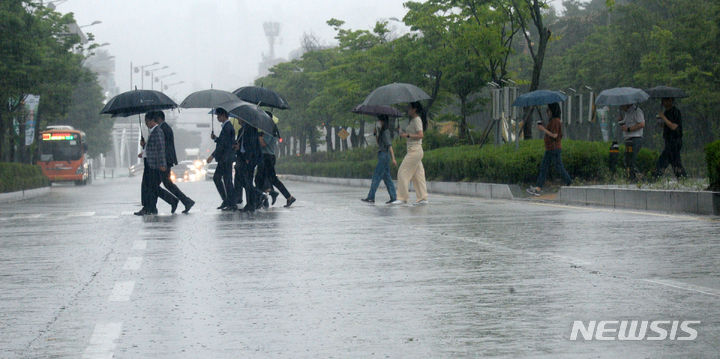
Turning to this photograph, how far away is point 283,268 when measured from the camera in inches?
416

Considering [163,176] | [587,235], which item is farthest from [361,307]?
[163,176]

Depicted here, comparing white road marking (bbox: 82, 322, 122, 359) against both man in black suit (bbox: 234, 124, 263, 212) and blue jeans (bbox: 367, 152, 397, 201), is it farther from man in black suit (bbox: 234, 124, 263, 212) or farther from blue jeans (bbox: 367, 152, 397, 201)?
blue jeans (bbox: 367, 152, 397, 201)

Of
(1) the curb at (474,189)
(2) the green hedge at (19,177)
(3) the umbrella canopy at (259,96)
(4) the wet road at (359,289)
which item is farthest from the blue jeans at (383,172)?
(2) the green hedge at (19,177)

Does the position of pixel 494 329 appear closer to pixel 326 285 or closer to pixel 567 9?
pixel 326 285

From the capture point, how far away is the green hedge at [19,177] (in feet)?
119

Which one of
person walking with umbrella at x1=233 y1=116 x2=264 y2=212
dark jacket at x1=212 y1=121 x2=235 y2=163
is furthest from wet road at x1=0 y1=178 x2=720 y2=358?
person walking with umbrella at x1=233 y1=116 x2=264 y2=212

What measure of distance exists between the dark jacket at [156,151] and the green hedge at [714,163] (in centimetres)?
919

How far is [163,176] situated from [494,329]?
45.3ft

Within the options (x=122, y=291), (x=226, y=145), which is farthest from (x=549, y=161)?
(x=122, y=291)

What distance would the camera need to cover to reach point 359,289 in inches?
352

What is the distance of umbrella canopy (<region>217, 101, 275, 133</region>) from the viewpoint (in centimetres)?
2025

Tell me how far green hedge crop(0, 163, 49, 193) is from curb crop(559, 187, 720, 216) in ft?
67.8

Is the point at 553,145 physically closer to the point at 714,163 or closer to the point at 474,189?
the point at 474,189

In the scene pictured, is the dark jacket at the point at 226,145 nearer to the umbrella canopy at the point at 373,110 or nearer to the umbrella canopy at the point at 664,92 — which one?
the umbrella canopy at the point at 373,110
